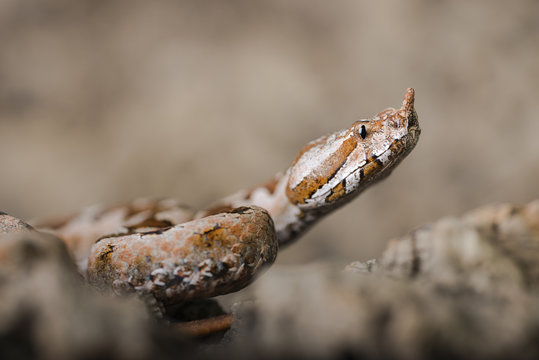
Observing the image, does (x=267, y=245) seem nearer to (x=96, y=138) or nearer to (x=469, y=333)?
(x=469, y=333)

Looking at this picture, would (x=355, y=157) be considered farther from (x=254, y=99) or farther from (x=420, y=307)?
(x=254, y=99)

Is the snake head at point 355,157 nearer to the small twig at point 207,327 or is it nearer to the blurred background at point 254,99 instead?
the small twig at point 207,327

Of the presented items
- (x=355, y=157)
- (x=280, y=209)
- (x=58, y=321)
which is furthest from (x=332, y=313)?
(x=280, y=209)

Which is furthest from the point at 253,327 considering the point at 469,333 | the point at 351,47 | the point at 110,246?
the point at 351,47

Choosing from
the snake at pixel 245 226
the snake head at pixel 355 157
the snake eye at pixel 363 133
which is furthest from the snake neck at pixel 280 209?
the snake eye at pixel 363 133

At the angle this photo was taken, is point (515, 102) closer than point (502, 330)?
No

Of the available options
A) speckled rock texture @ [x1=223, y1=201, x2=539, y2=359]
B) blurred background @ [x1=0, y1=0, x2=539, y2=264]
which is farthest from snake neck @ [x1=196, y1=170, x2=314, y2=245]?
blurred background @ [x1=0, y1=0, x2=539, y2=264]
